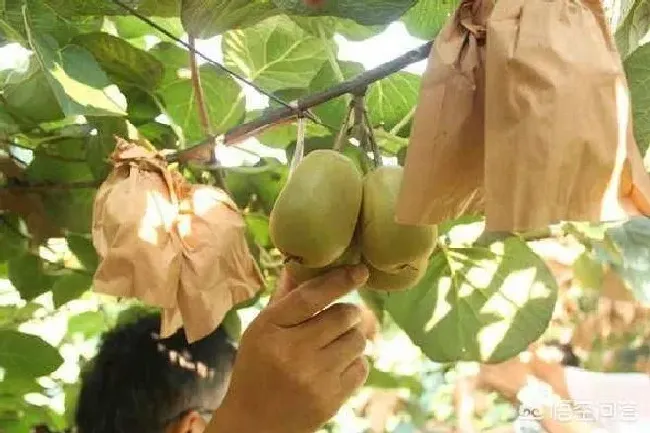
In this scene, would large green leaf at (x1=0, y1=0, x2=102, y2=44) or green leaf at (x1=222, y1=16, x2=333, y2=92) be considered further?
green leaf at (x1=222, y1=16, x2=333, y2=92)

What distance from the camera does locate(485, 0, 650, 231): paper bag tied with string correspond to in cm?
41

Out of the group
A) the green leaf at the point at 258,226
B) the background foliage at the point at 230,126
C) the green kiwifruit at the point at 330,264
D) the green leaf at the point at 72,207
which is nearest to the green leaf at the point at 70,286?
the background foliage at the point at 230,126

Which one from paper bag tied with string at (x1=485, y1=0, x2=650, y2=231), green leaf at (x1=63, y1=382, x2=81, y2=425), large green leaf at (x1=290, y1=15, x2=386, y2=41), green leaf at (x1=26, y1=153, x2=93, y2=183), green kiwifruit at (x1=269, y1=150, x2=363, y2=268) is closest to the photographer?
paper bag tied with string at (x1=485, y1=0, x2=650, y2=231)

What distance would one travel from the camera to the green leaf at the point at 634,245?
90cm

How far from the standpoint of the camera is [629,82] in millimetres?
611

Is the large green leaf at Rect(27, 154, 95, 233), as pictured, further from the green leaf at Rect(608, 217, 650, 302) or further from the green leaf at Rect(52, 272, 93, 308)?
the green leaf at Rect(608, 217, 650, 302)

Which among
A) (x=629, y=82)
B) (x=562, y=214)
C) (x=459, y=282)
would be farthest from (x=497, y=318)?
(x=562, y=214)

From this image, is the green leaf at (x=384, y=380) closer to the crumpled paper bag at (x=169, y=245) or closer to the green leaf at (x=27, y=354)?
the green leaf at (x=27, y=354)

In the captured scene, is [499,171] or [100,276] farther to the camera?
[100,276]

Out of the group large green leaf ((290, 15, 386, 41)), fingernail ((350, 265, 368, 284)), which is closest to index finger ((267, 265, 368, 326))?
fingernail ((350, 265, 368, 284))

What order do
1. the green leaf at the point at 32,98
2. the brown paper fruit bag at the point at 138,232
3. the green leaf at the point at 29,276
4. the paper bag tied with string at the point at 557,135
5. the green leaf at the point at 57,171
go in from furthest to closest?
the green leaf at the point at 29,276 → the green leaf at the point at 57,171 → the green leaf at the point at 32,98 → the brown paper fruit bag at the point at 138,232 → the paper bag tied with string at the point at 557,135

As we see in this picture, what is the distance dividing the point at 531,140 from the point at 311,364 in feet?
1.37

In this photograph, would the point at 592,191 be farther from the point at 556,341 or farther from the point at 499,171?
the point at 556,341

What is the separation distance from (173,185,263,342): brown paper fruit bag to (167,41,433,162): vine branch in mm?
55
